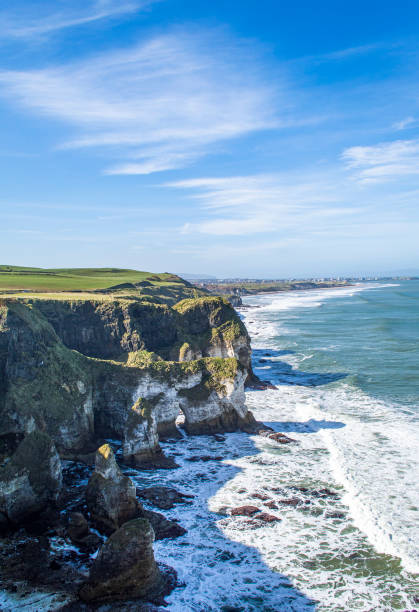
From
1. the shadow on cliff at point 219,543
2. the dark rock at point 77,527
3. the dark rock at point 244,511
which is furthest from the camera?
the dark rock at point 244,511

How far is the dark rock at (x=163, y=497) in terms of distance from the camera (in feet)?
66.6

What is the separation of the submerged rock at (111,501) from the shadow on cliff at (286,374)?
1024 inches

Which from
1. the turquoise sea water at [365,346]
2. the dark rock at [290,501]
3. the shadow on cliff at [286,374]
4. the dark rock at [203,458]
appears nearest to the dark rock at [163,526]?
the dark rock at [290,501]

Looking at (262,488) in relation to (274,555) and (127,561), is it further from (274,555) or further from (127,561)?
(127,561)

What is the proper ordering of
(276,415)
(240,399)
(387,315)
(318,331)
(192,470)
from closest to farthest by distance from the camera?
(192,470), (240,399), (276,415), (318,331), (387,315)

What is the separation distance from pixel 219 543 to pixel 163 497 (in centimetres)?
432

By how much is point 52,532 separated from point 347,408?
24231mm

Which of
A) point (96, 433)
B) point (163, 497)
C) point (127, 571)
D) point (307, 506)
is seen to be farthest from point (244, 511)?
point (96, 433)

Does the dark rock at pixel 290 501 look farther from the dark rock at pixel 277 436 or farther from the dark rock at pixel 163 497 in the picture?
the dark rock at pixel 277 436

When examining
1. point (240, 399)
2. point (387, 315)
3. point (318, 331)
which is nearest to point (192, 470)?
point (240, 399)

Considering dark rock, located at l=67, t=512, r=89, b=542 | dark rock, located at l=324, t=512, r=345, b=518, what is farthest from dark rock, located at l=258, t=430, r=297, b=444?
dark rock, located at l=67, t=512, r=89, b=542

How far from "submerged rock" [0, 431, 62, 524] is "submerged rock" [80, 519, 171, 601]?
5443 mm

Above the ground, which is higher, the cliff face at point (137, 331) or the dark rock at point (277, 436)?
the cliff face at point (137, 331)

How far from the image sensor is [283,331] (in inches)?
2950
